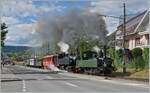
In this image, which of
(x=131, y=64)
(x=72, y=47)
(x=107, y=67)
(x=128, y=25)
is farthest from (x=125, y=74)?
(x=128, y=25)

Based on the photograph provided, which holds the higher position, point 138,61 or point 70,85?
point 138,61

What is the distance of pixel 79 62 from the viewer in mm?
57844

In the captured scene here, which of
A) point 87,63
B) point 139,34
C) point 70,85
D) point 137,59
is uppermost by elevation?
point 139,34

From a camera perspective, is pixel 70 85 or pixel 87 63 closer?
pixel 70 85


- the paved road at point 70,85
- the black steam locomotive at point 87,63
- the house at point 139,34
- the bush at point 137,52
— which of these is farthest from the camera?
the house at point 139,34

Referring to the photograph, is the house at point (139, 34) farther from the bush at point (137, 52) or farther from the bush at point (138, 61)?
the bush at point (138, 61)

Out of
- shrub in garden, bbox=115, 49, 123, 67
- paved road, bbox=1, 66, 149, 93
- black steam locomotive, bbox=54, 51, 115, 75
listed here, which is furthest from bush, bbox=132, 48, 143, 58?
paved road, bbox=1, 66, 149, 93

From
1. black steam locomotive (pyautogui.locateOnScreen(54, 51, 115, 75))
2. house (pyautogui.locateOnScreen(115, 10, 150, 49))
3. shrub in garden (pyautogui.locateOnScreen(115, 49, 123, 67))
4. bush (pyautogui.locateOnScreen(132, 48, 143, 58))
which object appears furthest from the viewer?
house (pyautogui.locateOnScreen(115, 10, 150, 49))

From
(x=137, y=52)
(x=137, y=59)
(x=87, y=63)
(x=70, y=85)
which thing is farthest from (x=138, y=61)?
(x=70, y=85)

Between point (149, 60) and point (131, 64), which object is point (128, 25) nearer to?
point (131, 64)

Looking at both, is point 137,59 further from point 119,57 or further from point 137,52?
point 119,57

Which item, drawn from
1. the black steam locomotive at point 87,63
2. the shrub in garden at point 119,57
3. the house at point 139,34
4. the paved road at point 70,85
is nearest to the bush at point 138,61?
the house at point 139,34

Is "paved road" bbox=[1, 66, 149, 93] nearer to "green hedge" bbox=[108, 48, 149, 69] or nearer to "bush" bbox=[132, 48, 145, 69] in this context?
"green hedge" bbox=[108, 48, 149, 69]

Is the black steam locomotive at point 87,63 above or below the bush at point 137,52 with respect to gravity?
below
